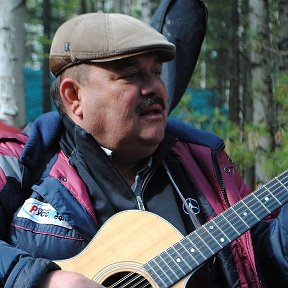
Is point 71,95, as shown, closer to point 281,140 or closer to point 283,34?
point 281,140

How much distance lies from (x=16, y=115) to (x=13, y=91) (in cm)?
19

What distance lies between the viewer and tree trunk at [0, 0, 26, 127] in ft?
15.8

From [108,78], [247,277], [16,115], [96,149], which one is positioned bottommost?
[16,115]

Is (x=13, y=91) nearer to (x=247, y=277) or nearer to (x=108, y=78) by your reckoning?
(x=108, y=78)

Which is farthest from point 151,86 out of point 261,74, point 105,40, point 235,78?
point 235,78

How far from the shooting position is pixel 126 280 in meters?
2.21

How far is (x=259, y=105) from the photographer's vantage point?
6977mm

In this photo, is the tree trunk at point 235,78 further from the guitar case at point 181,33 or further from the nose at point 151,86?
the nose at point 151,86

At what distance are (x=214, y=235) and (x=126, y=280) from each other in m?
0.36

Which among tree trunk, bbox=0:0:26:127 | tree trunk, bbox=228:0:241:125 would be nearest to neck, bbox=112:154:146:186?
tree trunk, bbox=0:0:26:127

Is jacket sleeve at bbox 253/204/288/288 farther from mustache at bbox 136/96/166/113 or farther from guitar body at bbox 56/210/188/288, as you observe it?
mustache at bbox 136/96/166/113

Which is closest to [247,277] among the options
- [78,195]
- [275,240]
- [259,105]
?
[275,240]

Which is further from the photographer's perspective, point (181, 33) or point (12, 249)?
point (181, 33)

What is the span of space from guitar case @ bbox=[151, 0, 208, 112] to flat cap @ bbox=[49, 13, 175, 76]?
0.98 meters
